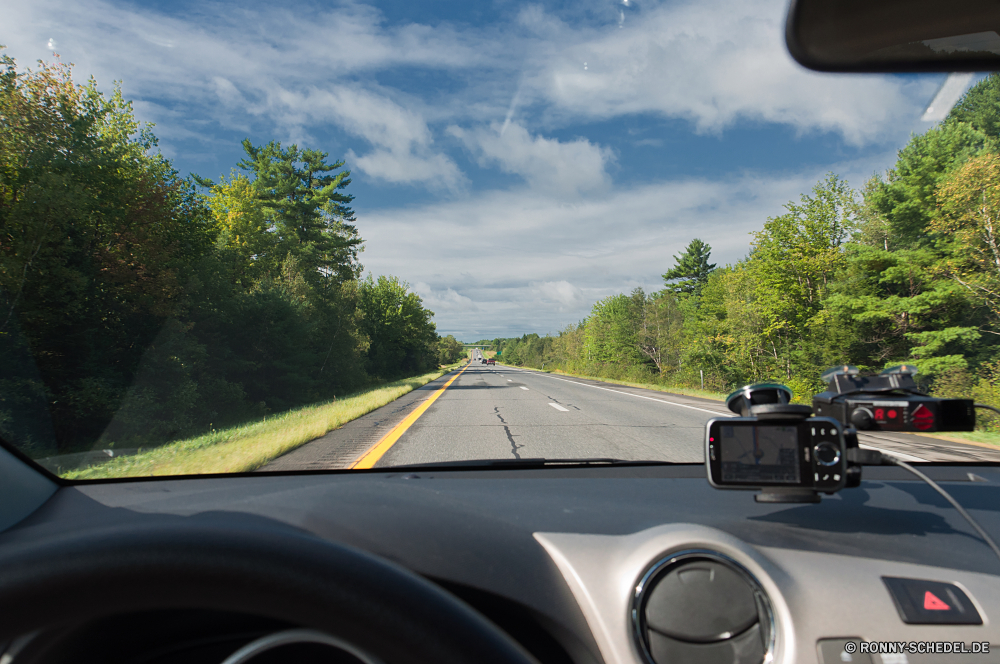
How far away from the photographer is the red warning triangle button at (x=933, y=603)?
5.58 ft

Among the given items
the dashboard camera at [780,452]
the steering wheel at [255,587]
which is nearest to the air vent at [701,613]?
the dashboard camera at [780,452]

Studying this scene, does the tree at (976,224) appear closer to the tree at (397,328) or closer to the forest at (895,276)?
the forest at (895,276)

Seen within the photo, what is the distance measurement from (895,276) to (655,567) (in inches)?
110

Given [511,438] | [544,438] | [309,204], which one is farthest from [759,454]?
[309,204]

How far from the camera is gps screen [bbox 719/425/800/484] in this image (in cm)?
166

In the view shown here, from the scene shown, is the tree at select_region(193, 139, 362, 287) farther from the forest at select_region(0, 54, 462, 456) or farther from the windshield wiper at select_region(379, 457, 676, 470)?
the windshield wiper at select_region(379, 457, 676, 470)

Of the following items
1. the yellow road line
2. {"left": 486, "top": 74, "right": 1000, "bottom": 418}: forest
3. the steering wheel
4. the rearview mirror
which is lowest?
the yellow road line

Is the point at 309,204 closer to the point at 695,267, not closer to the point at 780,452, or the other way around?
the point at 695,267

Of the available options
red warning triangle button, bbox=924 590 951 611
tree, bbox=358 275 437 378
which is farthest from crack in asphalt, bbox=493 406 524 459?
tree, bbox=358 275 437 378

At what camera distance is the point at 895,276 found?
11.0ft

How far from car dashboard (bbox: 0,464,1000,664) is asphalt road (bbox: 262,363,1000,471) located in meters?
1.47

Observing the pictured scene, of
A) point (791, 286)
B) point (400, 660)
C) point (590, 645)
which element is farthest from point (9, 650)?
point (791, 286)

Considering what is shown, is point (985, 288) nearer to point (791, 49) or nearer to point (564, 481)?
point (791, 49)

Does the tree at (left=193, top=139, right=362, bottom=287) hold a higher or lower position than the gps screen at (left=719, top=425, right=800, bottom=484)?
higher
